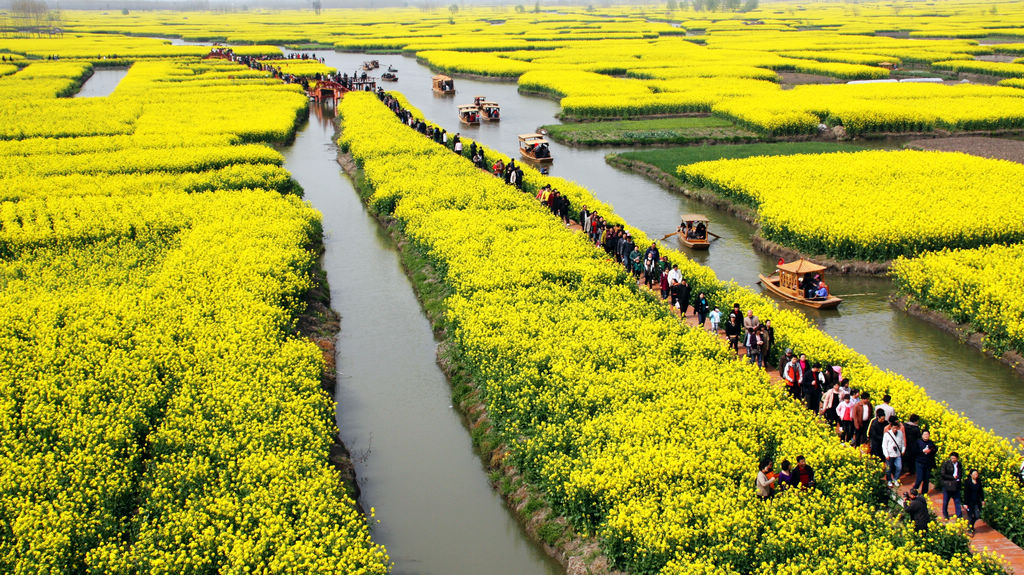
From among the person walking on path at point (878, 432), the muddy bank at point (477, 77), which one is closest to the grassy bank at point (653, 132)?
the muddy bank at point (477, 77)

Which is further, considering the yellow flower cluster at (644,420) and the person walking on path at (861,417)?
the person walking on path at (861,417)

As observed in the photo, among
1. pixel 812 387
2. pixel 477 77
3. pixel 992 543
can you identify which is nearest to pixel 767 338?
pixel 812 387

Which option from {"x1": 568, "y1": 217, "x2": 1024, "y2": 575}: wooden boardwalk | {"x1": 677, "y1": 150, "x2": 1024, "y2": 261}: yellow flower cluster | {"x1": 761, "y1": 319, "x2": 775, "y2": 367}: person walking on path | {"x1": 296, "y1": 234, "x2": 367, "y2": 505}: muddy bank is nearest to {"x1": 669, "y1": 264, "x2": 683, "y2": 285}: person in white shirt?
{"x1": 761, "y1": 319, "x2": 775, "y2": 367}: person walking on path

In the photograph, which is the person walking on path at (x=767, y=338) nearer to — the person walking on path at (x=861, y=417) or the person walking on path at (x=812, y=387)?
the person walking on path at (x=812, y=387)

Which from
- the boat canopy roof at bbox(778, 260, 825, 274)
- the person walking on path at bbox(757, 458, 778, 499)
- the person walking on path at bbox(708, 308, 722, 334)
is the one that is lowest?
the person walking on path at bbox(757, 458, 778, 499)

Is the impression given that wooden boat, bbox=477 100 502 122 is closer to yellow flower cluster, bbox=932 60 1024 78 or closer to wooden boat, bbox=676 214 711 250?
wooden boat, bbox=676 214 711 250

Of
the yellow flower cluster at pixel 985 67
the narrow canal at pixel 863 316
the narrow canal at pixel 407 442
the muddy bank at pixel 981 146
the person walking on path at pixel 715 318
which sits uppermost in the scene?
the yellow flower cluster at pixel 985 67
